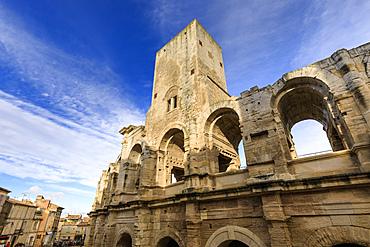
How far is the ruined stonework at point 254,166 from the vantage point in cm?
538

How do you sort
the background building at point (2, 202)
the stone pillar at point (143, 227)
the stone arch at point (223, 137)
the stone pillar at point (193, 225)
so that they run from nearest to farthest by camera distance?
1. the stone pillar at point (193, 225)
2. the stone arch at point (223, 137)
3. the stone pillar at point (143, 227)
4. the background building at point (2, 202)

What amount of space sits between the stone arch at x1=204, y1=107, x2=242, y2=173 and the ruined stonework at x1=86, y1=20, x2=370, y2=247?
0.06 meters

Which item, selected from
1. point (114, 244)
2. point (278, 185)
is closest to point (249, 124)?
point (278, 185)

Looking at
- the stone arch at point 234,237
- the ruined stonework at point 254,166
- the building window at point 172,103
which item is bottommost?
the stone arch at point 234,237

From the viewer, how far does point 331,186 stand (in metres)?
5.28

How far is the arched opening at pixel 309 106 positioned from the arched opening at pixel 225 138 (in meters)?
2.41

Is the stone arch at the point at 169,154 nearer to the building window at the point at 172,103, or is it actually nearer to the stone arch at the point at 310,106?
the building window at the point at 172,103

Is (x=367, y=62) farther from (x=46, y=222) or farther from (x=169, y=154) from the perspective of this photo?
(x=46, y=222)

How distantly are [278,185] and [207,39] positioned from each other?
40.8ft

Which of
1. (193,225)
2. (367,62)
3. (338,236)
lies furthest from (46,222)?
(367,62)

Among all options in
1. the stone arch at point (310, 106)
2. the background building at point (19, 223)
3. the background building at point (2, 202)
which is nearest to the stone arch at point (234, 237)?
the stone arch at point (310, 106)

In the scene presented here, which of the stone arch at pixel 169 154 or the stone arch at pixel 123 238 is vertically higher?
the stone arch at pixel 169 154

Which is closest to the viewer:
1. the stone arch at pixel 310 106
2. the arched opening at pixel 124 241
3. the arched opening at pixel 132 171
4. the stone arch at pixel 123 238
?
the stone arch at pixel 310 106

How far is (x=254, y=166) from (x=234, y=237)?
2.67 meters
